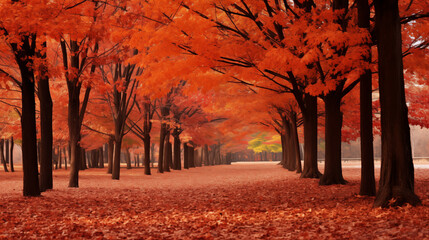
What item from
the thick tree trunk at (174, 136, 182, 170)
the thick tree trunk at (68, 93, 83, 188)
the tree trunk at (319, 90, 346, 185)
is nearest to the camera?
the tree trunk at (319, 90, 346, 185)

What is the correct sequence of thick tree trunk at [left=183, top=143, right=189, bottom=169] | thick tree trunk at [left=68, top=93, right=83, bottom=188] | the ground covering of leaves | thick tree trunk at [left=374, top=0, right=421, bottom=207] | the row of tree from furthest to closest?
thick tree trunk at [left=183, top=143, right=189, bottom=169] < thick tree trunk at [left=68, top=93, right=83, bottom=188] < the row of tree < thick tree trunk at [left=374, top=0, right=421, bottom=207] < the ground covering of leaves

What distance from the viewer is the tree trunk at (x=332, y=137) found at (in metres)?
14.4

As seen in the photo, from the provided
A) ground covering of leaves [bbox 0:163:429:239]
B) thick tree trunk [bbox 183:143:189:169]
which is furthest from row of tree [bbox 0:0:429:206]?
thick tree trunk [bbox 183:143:189:169]

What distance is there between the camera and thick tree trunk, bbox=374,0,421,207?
8.08 metres

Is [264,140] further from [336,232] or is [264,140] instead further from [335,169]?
[336,232]

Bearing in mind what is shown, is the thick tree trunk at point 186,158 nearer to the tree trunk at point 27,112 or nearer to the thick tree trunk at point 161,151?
the thick tree trunk at point 161,151

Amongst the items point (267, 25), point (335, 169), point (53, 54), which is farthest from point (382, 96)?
point (53, 54)

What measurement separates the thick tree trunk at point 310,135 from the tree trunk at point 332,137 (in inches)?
105

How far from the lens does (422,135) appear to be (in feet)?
250

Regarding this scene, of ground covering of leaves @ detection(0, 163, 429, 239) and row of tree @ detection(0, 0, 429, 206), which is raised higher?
row of tree @ detection(0, 0, 429, 206)

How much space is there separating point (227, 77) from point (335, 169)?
4.98 metres

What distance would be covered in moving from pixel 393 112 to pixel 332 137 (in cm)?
653

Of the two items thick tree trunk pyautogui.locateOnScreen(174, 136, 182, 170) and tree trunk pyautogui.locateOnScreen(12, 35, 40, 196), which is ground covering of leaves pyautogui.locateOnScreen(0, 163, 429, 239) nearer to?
tree trunk pyautogui.locateOnScreen(12, 35, 40, 196)

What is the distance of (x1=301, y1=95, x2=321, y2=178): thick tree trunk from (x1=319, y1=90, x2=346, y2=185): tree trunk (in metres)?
2.65
